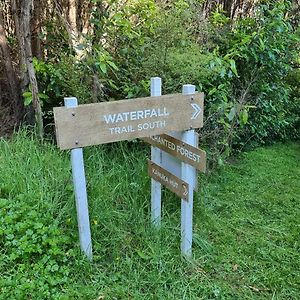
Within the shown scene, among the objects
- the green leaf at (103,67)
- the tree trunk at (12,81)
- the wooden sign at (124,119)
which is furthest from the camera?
the tree trunk at (12,81)

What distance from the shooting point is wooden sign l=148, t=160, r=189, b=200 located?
8.16ft

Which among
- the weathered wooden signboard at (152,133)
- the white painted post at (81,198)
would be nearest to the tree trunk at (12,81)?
the weathered wooden signboard at (152,133)

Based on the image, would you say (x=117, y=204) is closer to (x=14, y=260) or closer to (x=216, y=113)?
(x=14, y=260)

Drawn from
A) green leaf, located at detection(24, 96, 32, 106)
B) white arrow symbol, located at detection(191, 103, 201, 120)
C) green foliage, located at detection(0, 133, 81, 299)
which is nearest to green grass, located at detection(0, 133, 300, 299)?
green foliage, located at detection(0, 133, 81, 299)

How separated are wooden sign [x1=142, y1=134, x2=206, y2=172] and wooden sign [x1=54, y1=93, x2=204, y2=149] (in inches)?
5.1

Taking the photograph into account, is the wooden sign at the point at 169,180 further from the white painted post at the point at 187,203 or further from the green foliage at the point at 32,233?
the green foliage at the point at 32,233

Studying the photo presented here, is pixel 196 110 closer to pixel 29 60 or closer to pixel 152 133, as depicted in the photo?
pixel 152 133

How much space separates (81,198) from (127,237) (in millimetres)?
504

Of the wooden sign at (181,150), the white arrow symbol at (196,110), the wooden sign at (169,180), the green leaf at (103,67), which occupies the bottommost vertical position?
the wooden sign at (169,180)

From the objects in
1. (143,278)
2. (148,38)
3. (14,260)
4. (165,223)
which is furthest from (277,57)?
(14,260)

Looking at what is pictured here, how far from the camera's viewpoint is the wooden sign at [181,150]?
232cm

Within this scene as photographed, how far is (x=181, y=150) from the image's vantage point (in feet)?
8.06

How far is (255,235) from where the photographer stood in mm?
2965

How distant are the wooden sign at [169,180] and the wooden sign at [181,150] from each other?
144 millimetres
